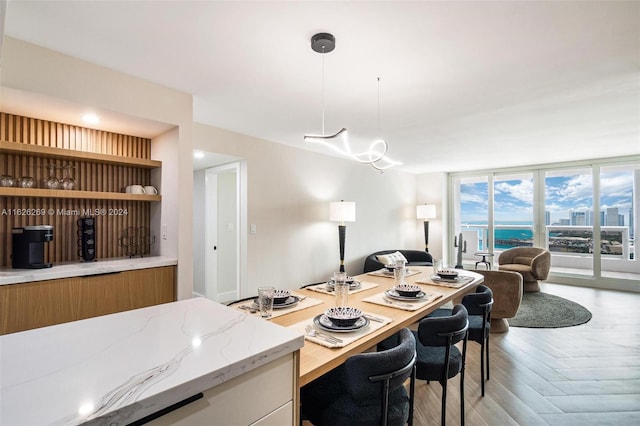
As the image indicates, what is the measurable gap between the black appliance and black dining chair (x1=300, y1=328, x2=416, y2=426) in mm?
2113

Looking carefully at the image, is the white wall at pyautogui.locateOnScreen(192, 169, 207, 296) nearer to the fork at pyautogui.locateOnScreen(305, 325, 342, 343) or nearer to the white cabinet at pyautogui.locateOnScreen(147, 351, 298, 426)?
the fork at pyautogui.locateOnScreen(305, 325, 342, 343)

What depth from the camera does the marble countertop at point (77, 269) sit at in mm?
1941

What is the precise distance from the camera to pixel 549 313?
4227 mm

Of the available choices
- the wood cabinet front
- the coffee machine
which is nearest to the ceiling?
the coffee machine

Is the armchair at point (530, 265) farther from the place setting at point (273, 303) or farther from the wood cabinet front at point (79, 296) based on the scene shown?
the wood cabinet front at point (79, 296)

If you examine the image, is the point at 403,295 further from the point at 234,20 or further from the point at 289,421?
the point at 234,20

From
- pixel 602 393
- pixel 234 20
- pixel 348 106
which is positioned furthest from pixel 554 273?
pixel 234 20

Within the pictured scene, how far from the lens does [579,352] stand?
3045 millimetres

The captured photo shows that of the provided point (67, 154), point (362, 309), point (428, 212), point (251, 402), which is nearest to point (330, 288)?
point (362, 309)

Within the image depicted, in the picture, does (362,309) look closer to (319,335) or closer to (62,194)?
(319,335)

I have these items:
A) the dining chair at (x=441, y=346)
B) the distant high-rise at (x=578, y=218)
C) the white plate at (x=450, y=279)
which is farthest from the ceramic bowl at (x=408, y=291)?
the distant high-rise at (x=578, y=218)

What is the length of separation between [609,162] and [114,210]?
758 cm

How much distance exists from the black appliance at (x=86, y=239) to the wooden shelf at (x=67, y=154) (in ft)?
1.64

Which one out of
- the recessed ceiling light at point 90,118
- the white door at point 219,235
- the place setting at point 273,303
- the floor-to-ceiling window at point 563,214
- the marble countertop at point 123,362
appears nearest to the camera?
the marble countertop at point 123,362
